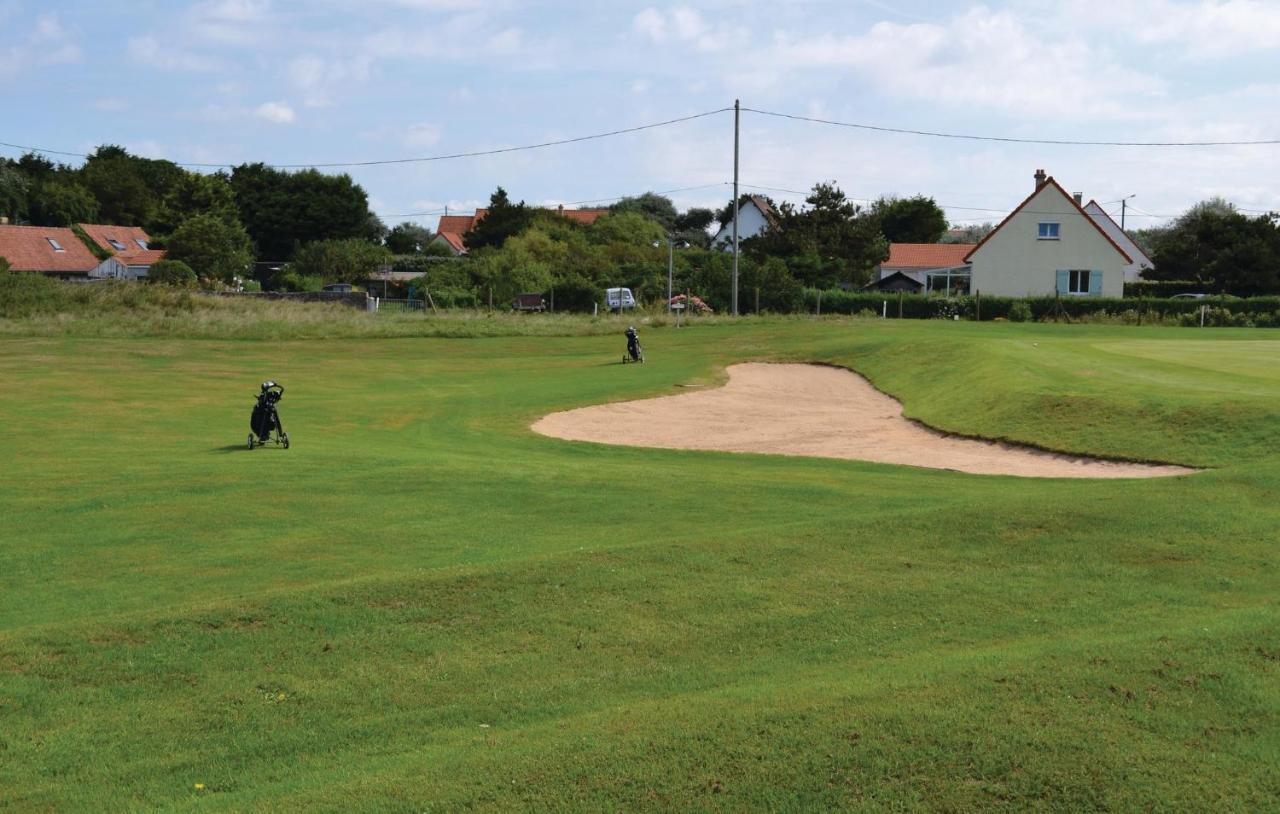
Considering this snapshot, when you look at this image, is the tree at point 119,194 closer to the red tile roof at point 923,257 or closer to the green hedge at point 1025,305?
the red tile roof at point 923,257

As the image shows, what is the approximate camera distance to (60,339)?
48375 mm

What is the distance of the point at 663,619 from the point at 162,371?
112 feet

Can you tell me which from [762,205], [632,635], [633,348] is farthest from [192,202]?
[632,635]

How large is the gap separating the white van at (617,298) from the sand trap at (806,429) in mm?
36356

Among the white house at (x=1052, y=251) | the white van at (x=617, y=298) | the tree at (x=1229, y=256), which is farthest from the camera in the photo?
the tree at (x=1229, y=256)

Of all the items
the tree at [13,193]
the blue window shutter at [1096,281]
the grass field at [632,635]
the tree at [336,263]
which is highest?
the tree at [13,193]

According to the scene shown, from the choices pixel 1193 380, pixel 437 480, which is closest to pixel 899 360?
pixel 1193 380

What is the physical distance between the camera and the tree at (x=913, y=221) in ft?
443

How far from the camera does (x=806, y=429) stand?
28.2 meters

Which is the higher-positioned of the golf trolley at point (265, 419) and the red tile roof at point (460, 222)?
the red tile roof at point (460, 222)

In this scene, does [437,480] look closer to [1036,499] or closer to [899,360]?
[1036,499]

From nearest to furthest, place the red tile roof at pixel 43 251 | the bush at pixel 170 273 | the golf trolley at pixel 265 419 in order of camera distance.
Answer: the golf trolley at pixel 265 419 → the bush at pixel 170 273 → the red tile roof at pixel 43 251

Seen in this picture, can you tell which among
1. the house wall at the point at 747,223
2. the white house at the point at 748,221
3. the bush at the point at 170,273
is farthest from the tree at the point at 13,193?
the house wall at the point at 747,223

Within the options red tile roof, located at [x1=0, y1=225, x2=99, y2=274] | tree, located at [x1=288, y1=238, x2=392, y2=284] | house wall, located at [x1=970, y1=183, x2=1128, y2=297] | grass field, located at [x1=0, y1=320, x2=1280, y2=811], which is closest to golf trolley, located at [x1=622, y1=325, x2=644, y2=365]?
grass field, located at [x1=0, y1=320, x2=1280, y2=811]
